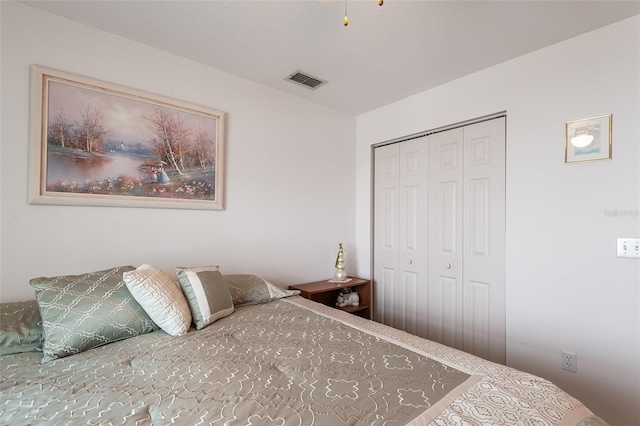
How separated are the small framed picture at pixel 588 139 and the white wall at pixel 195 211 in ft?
6.29

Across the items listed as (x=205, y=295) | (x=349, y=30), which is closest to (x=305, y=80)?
(x=349, y=30)

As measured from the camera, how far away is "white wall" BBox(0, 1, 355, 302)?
5.39 ft

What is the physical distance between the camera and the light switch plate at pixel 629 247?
168cm

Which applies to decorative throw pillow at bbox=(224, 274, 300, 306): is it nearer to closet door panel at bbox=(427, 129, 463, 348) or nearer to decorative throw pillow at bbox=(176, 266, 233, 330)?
decorative throw pillow at bbox=(176, 266, 233, 330)

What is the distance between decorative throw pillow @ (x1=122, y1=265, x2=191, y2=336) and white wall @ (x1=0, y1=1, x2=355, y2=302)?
1.82 feet

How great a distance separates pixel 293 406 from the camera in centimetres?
94

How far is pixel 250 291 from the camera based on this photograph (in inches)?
81.5

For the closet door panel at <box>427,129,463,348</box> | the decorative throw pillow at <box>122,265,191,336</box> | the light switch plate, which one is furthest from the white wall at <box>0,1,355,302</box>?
the light switch plate

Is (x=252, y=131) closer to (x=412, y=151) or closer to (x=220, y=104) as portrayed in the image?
(x=220, y=104)

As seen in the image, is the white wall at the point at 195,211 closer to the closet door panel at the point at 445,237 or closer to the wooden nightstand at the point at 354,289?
the wooden nightstand at the point at 354,289

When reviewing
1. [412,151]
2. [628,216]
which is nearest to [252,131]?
[412,151]

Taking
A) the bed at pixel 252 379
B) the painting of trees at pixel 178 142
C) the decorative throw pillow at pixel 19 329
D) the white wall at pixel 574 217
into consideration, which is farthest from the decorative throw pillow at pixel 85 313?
the white wall at pixel 574 217

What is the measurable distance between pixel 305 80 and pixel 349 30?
753 mm

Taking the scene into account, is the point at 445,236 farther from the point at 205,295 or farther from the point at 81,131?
the point at 81,131
